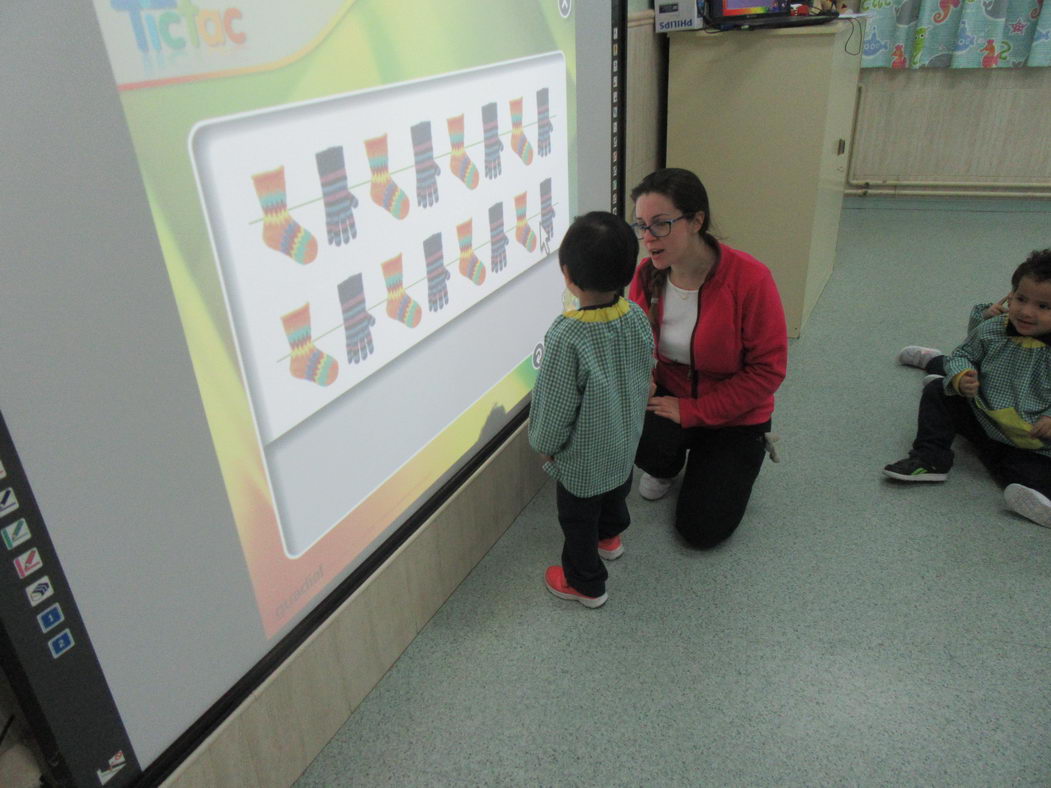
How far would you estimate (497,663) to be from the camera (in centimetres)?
150

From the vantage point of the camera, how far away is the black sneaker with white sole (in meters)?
1.97

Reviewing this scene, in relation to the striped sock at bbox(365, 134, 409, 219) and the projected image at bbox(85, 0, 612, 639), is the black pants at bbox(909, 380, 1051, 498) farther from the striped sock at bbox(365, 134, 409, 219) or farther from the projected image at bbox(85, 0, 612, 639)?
the striped sock at bbox(365, 134, 409, 219)

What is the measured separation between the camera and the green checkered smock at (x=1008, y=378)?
1873 mm

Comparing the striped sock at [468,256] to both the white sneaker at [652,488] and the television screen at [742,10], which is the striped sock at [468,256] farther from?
the television screen at [742,10]

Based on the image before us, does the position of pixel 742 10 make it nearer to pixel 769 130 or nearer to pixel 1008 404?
pixel 769 130

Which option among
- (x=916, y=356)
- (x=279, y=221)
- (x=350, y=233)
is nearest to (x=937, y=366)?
(x=916, y=356)

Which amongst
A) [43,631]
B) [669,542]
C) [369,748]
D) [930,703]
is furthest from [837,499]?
[43,631]

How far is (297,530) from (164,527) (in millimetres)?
245

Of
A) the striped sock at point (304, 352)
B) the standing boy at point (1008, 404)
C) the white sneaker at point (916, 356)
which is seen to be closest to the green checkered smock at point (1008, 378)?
the standing boy at point (1008, 404)

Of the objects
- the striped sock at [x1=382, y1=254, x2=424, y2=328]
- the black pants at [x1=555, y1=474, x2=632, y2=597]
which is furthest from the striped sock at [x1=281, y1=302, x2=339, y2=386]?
the black pants at [x1=555, y1=474, x2=632, y2=597]

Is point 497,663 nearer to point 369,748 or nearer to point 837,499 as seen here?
point 369,748

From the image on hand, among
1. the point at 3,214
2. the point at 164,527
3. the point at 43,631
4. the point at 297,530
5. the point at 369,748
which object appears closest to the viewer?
the point at 3,214

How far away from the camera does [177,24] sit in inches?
32.7

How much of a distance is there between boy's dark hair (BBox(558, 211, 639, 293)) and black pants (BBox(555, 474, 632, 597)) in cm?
45
